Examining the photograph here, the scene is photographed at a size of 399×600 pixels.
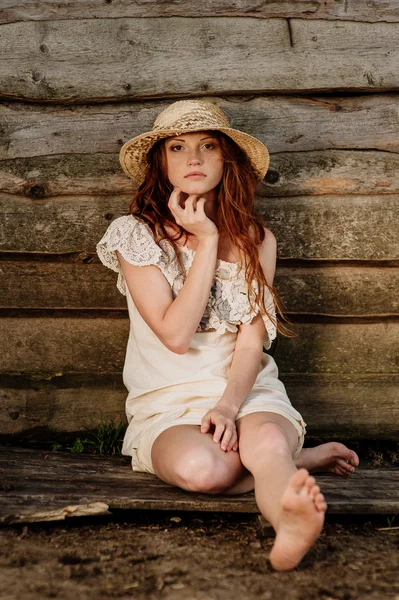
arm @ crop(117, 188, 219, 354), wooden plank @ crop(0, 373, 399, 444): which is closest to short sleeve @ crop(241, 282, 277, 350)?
arm @ crop(117, 188, 219, 354)

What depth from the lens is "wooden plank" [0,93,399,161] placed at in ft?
11.3

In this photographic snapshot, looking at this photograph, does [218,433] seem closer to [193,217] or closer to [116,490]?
[116,490]

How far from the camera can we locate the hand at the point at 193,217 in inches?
114

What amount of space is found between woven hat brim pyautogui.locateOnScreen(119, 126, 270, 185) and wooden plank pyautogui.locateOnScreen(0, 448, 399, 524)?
1313 mm

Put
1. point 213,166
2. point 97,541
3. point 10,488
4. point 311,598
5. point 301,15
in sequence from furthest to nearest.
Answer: point 301,15 < point 213,166 < point 10,488 < point 97,541 < point 311,598

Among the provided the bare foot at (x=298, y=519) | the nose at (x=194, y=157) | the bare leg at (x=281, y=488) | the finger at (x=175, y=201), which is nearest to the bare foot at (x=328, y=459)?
the bare leg at (x=281, y=488)

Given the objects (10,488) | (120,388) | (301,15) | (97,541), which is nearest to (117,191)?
(120,388)

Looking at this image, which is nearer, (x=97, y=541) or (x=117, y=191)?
(x=97, y=541)

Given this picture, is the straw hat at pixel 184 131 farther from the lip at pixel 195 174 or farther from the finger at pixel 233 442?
the finger at pixel 233 442

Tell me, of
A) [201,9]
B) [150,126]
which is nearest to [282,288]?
[150,126]

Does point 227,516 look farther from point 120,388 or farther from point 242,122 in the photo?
point 242,122

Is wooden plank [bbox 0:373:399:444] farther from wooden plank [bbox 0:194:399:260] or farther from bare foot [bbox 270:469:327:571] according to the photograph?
bare foot [bbox 270:469:327:571]

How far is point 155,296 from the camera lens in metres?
2.89

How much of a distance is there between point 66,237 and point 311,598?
2090mm
